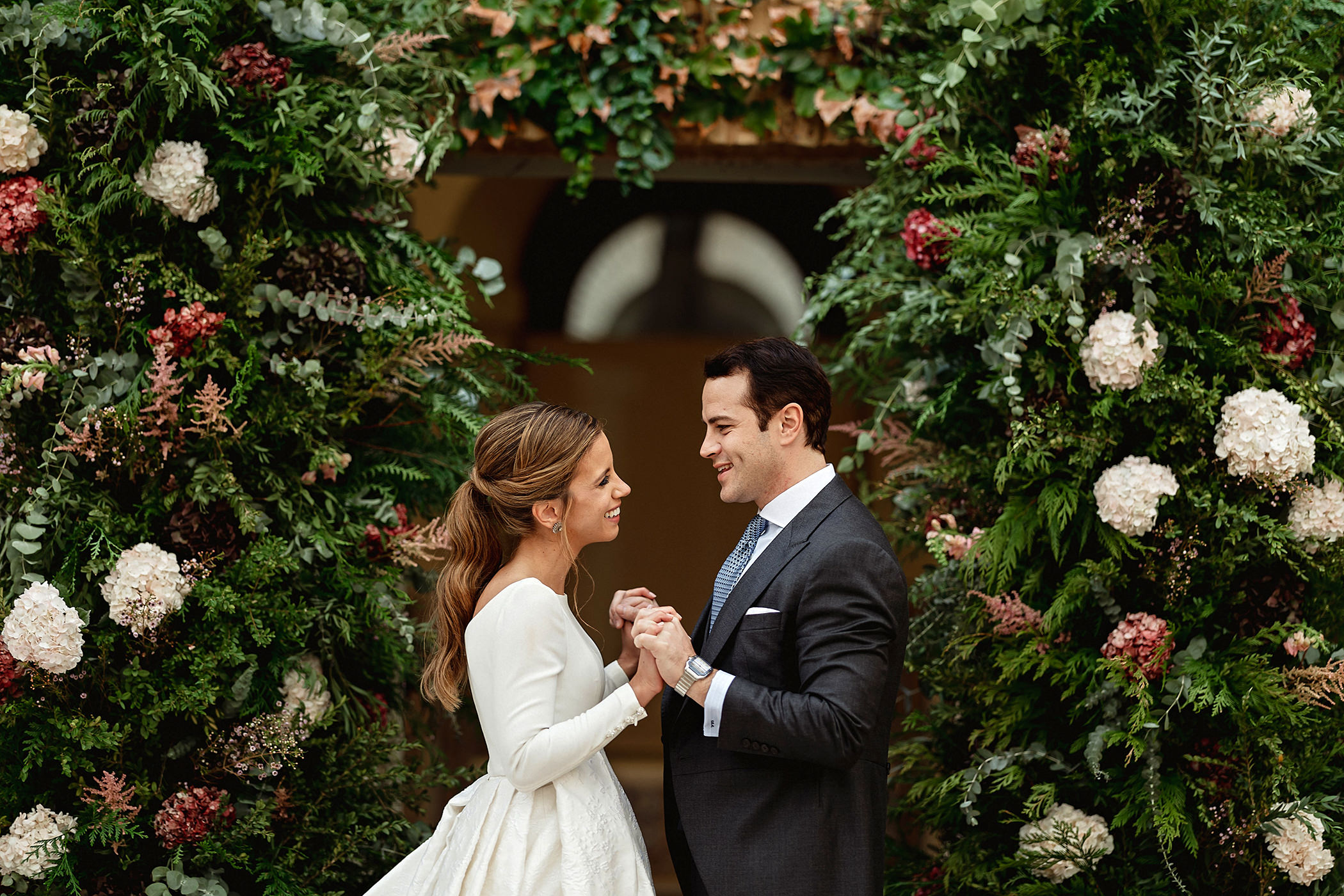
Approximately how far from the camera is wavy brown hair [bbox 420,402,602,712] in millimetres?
2449

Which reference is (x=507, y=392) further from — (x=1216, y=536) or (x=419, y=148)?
(x=1216, y=536)

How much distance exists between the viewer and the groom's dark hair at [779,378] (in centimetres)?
248

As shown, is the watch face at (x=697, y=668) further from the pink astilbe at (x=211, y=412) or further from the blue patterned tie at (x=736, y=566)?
the pink astilbe at (x=211, y=412)

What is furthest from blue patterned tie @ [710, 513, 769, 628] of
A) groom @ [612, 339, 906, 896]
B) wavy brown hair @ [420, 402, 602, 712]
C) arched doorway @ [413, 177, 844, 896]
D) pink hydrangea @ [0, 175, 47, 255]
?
arched doorway @ [413, 177, 844, 896]

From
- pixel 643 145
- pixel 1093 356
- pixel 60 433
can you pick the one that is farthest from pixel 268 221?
pixel 1093 356

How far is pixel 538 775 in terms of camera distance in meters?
2.27

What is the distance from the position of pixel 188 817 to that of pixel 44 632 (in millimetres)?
577

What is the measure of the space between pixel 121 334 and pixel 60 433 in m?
0.30

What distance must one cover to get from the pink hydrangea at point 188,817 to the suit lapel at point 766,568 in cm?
136

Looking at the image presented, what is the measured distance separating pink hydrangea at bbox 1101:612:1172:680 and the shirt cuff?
1180 mm

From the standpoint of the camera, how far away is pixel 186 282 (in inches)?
118

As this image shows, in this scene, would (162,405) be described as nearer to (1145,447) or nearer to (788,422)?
(788,422)

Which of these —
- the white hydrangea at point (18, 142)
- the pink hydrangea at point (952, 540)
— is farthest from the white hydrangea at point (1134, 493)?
the white hydrangea at point (18, 142)

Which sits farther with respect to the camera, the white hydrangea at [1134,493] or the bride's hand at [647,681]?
the white hydrangea at [1134,493]
